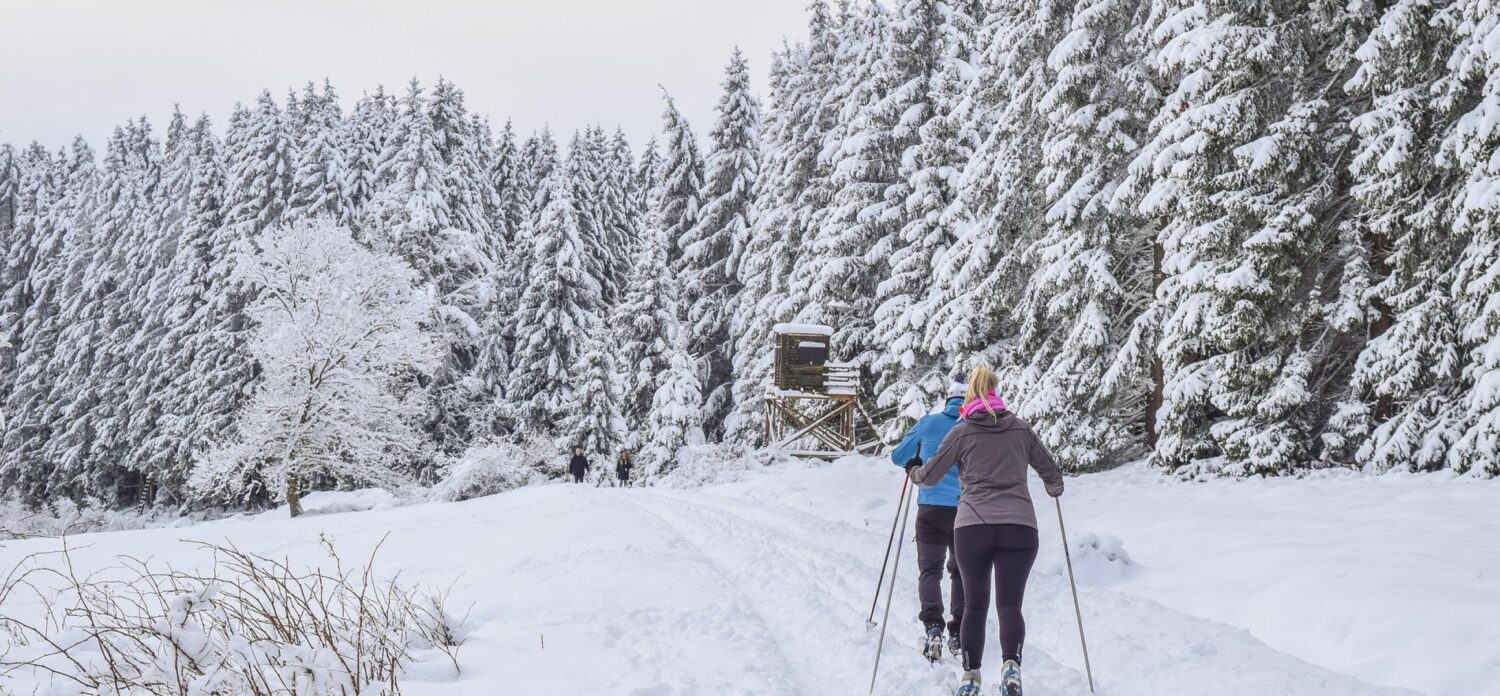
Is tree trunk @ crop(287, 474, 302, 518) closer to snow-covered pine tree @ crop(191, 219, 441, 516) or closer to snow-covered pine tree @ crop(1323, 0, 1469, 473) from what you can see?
snow-covered pine tree @ crop(191, 219, 441, 516)

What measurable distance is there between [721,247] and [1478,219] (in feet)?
84.3

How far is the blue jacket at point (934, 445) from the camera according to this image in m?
6.00

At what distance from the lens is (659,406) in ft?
97.2

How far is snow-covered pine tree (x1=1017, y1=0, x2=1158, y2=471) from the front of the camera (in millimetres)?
14758

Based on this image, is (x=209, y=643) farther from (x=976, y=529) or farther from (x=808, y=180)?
(x=808, y=180)

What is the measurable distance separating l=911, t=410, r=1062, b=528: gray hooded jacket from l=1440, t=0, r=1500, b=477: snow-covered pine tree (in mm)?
7515

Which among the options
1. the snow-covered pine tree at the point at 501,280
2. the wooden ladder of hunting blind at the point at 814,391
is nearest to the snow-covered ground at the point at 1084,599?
the wooden ladder of hunting blind at the point at 814,391

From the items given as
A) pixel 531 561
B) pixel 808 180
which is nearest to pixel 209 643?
pixel 531 561

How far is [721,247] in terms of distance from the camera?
33.5 meters

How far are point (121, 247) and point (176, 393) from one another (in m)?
14.4

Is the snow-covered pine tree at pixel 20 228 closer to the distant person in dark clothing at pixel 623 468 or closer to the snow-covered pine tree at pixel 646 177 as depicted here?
the snow-covered pine tree at pixel 646 177

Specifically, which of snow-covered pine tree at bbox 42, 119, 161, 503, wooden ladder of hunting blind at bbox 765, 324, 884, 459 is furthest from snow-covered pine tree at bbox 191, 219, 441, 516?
snow-covered pine tree at bbox 42, 119, 161, 503

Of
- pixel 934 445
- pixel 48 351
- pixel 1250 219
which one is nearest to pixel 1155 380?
pixel 1250 219

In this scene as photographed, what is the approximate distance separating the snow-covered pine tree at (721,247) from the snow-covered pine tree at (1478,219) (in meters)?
23.6
